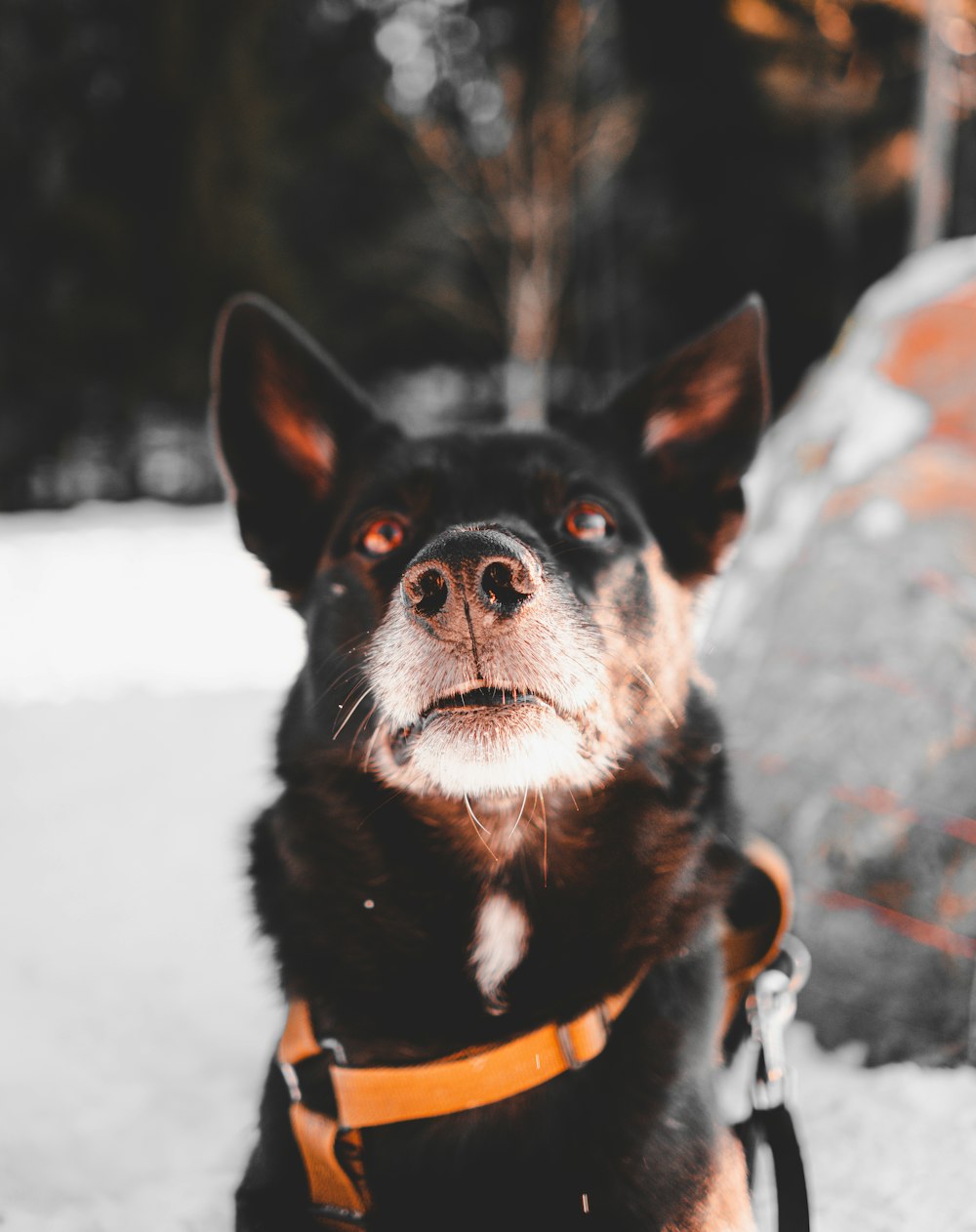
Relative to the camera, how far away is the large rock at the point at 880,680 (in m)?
2.35

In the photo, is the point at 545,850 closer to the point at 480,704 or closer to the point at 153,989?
the point at 480,704

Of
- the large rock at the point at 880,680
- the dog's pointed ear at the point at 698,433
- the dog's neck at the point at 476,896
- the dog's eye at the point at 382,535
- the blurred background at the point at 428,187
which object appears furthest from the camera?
the blurred background at the point at 428,187

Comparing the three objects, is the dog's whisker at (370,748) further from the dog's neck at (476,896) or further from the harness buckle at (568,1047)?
the harness buckle at (568,1047)

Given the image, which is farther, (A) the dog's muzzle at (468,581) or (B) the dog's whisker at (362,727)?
(B) the dog's whisker at (362,727)

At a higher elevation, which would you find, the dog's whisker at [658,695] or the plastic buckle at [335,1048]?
the dog's whisker at [658,695]

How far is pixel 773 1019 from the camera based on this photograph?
5.92 feet

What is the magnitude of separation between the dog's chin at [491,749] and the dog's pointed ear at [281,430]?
758 mm

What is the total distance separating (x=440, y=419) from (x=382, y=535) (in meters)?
17.5

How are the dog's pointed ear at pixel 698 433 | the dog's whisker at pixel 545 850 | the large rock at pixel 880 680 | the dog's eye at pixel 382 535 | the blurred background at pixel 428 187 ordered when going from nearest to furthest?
the dog's whisker at pixel 545 850 < the dog's eye at pixel 382 535 < the dog's pointed ear at pixel 698 433 < the large rock at pixel 880 680 < the blurred background at pixel 428 187

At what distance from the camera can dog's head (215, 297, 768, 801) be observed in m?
1.61

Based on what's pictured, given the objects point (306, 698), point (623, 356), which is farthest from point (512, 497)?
point (623, 356)

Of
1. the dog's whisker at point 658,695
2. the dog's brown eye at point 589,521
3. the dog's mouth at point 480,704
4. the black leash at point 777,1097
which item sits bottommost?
the black leash at point 777,1097

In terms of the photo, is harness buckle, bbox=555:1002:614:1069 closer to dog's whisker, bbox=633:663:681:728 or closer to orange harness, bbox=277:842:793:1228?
orange harness, bbox=277:842:793:1228

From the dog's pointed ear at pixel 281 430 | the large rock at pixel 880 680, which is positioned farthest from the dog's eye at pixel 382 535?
the large rock at pixel 880 680
